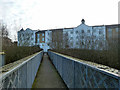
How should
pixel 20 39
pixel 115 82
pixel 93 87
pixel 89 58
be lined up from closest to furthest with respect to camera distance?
pixel 115 82, pixel 93 87, pixel 89 58, pixel 20 39

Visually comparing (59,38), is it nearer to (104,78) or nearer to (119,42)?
(119,42)

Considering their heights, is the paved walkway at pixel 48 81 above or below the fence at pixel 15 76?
below

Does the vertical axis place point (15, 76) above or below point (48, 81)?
above

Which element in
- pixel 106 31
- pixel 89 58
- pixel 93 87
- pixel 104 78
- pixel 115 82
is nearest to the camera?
pixel 115 82

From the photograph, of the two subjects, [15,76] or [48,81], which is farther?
[48,81]

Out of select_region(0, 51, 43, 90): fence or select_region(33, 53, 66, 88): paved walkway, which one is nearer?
select_region(0, 51, 43, 90): fence


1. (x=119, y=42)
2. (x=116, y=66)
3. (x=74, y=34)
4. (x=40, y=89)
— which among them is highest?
(x=74, y=34)

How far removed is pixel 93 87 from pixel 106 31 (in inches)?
1549

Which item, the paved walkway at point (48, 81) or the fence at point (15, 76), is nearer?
the fence at point (15, 76)

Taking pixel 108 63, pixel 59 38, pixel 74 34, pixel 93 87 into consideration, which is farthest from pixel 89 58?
pixel 74 34

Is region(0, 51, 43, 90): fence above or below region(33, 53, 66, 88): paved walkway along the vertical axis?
above

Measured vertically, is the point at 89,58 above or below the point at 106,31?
below

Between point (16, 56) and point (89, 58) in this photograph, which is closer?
point (89, 58)

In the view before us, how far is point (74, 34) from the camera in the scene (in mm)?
40562
